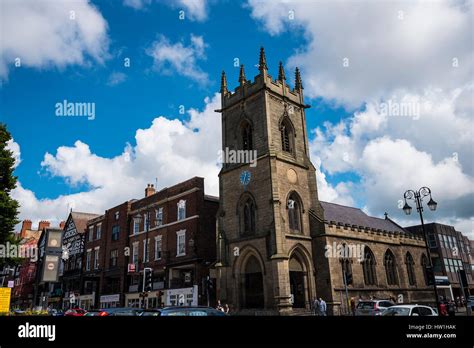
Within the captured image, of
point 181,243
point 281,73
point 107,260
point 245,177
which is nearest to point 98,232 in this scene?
point 107,260

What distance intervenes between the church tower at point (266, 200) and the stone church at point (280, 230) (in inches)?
3.0

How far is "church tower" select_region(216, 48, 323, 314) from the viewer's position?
26.8m

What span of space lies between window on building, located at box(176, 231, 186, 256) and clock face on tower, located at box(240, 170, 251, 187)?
830cm

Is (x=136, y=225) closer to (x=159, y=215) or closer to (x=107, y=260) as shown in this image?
(x=159, y=215)

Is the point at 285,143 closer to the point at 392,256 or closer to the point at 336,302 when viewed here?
the point at 336,302

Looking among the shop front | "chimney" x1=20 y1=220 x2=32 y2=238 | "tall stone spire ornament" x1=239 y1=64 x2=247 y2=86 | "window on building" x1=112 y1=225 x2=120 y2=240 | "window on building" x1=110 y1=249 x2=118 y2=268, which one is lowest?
the shop front

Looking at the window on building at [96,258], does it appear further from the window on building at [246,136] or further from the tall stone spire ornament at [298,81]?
the tall stone spire ornament at [298,81]

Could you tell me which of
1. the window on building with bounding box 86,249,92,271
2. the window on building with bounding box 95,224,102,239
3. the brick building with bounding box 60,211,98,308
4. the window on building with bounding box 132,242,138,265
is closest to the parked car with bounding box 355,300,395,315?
the window on building with bounding box 132,242,138,265

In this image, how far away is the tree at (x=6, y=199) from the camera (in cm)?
2523

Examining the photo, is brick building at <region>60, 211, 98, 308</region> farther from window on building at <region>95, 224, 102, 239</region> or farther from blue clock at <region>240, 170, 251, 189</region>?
blue clock at <region>240, 170, 251, 189</region>

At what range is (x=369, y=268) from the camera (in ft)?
107

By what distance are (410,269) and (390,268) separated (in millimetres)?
4502

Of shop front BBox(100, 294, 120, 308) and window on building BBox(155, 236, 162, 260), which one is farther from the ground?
window on building BBox(155, 236, 162, 260)
